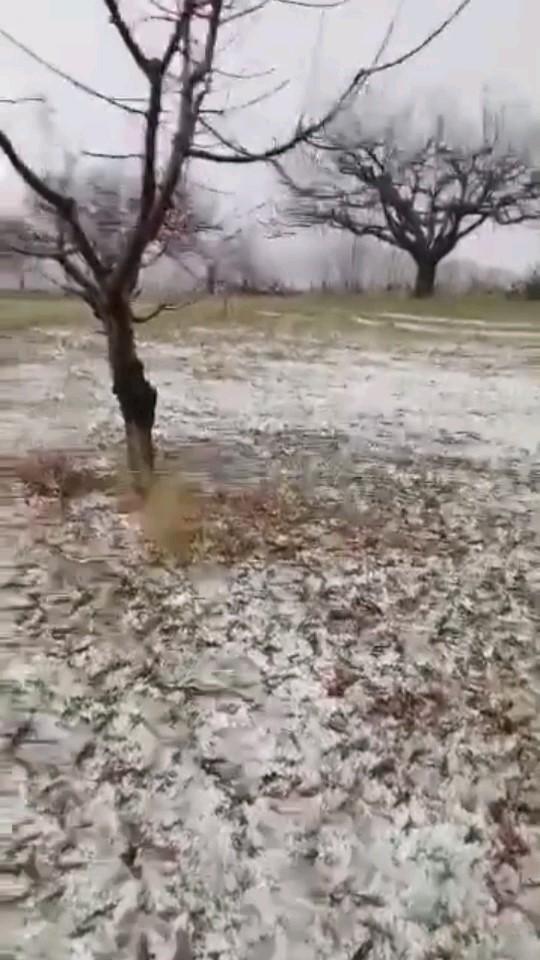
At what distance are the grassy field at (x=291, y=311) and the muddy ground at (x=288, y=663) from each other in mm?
16

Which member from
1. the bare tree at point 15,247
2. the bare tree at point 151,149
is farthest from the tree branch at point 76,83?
the bare tree at point 15,247

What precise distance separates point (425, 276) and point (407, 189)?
10cm

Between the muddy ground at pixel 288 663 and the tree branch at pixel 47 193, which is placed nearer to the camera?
the muddy ground at pixel 288 663

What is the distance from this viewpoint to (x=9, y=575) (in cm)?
115

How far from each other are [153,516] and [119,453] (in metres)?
0.09

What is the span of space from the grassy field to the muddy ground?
0.02 m

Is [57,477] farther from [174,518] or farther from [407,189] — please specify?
[407,189]

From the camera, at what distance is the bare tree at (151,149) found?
46.3 inches

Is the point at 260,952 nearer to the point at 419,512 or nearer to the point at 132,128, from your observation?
the point at 419,512

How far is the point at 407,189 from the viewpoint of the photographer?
4.10ft

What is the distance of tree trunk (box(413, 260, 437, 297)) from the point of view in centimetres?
127

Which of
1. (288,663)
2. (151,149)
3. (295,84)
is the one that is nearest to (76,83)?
(151,149)

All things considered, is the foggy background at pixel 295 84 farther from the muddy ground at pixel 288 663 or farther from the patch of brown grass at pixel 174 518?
the patch of brown grass at pixel 174 518

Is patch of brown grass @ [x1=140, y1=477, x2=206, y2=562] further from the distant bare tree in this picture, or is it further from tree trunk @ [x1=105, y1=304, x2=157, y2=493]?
the distant bare tree
